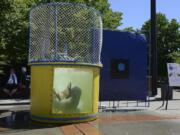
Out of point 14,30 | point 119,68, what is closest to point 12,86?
point 14,30

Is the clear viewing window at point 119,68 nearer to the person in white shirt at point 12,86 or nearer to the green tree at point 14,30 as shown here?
the person in white shirt at point 12,86

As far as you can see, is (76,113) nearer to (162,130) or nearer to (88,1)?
(162,130)

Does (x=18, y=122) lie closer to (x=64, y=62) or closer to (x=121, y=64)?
(x=64, y=62)

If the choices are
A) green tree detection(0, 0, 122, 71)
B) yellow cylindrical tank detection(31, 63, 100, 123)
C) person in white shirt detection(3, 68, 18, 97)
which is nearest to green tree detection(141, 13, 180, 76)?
green tree detection(0, 0, 122, 71)

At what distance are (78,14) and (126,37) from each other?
16.7 feet

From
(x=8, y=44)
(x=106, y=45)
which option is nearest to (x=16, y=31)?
(x=8, y=44)

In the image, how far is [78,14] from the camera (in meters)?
12.7

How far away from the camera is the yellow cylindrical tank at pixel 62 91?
12.1 metres

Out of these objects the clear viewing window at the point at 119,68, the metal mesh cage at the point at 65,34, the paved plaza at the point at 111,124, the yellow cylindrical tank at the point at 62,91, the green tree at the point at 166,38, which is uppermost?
the green tree at the point at 166,38

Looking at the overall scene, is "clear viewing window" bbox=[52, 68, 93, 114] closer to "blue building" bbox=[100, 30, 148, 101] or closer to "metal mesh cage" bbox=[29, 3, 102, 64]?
"metal mesh cage" bbox=[29, 3, 102, 64]

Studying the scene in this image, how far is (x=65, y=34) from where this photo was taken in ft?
41.1

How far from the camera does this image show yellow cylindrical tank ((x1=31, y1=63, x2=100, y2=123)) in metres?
12.1

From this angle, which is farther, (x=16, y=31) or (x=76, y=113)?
(x=16, y=31)

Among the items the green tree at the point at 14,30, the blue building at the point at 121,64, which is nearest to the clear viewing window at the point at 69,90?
the blue building at the point at 121,64
